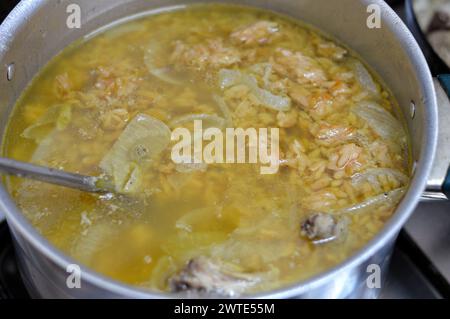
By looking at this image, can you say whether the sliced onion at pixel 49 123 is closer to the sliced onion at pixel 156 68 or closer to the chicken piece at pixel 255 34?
the sliced onion at pixel 156 68

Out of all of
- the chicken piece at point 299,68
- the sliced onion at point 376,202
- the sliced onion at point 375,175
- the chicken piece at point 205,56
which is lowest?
the sliced onion at point 376,202

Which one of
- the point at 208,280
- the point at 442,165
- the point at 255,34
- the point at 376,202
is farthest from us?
the point at 255,34

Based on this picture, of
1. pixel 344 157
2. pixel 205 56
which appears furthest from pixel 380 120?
pixel 205 56

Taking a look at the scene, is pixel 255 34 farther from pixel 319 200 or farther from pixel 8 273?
pixel 8 273

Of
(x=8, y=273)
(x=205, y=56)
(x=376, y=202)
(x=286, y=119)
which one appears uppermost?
(x=205, y=56)

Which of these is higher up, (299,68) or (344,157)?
(299,68)

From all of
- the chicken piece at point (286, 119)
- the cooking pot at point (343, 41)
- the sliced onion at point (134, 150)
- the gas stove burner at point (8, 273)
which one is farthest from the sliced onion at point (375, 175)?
the gas stove burner at point (8, 273)

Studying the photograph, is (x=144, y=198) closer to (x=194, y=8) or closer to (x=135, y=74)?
(x=135, y=74)
